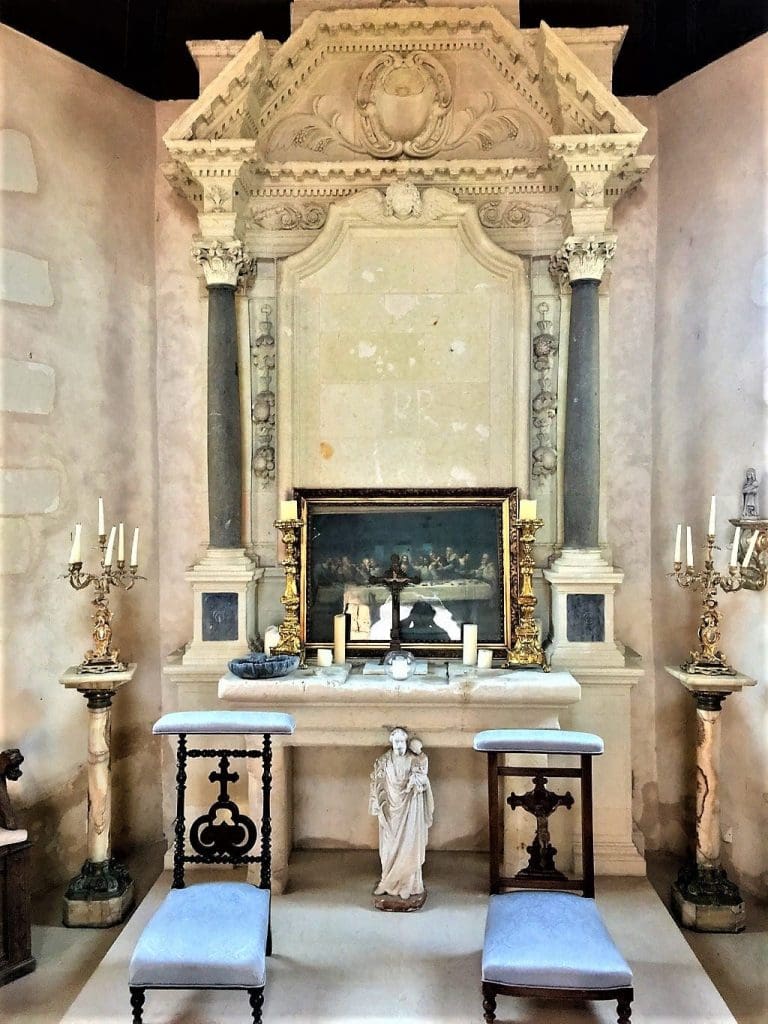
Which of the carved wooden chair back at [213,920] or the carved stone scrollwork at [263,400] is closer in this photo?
the carved wooden chair back at [213,920]

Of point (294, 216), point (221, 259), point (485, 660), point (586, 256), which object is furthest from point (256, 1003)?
point (294, 216)

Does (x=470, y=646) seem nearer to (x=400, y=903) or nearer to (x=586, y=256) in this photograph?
(x=400, y=903)

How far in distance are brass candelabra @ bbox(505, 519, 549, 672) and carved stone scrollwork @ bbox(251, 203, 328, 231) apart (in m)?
2.28

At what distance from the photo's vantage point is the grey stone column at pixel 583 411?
4.23m

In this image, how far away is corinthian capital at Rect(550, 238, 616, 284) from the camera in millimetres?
4137

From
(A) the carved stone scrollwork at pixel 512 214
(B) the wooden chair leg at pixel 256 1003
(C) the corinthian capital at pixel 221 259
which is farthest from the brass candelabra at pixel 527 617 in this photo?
(C) the corinthian capital at pixel 221 259

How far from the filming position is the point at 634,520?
4594 millimetres

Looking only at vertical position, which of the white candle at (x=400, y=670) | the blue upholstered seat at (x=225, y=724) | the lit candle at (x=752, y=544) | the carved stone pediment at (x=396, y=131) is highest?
the carved stone pediment at (x=396, y=131)

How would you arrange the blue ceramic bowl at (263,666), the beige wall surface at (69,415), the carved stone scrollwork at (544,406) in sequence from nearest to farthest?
the blue ceramic bowl at (263,666) → the beige wall surface at (69,415) → the carved stone scrollwork at (544,406)

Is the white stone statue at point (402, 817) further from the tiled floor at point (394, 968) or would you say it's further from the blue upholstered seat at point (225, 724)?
the blue upholstered seat at point (225, 724)

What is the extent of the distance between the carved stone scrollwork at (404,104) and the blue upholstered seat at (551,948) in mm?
4143

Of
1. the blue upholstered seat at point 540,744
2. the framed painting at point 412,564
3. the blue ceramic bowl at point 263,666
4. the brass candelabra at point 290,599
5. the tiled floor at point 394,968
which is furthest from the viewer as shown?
the framed painting at point 412,564

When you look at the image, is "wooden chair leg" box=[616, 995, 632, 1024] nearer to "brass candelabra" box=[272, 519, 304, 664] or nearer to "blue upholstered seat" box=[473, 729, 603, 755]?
"blue upholstered seat" box=[473, 729, 603, 755]

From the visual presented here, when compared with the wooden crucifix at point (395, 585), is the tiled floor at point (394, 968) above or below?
below
